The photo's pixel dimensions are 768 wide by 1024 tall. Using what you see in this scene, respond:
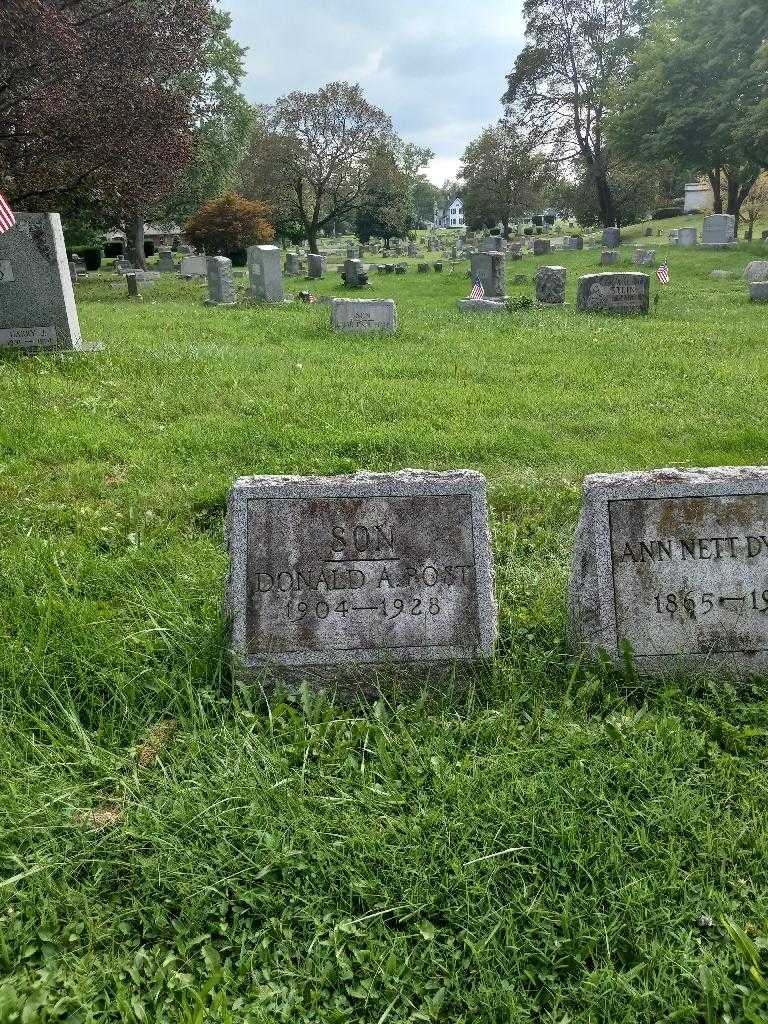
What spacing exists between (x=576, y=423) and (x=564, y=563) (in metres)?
2.73

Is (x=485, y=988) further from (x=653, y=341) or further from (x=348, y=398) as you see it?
(x=653, y=341)

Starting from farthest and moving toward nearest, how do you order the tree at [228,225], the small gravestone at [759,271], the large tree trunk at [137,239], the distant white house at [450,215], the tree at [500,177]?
the distant white house at [450,215] < the tree at [500,177] < the tree at [228,225] < the large tree trunk at [137,239] < the small gravestone at [759,271]

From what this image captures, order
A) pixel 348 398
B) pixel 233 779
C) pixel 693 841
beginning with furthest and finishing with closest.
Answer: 1. pixel 348 398
2. pixel 233 779
3. pixel 693 841

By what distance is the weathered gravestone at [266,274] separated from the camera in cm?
1739

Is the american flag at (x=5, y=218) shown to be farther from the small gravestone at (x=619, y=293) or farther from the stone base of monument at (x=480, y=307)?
the small gravestone at (x=619, y=293)

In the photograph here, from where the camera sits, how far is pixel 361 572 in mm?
2988

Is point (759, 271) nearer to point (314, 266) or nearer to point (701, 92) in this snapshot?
point (314, 266)

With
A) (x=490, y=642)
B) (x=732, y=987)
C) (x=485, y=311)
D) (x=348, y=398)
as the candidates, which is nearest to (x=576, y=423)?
(x=348, y=398)

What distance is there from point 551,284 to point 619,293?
101 inches

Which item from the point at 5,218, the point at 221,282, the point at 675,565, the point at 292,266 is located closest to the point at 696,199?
the point at 292,266

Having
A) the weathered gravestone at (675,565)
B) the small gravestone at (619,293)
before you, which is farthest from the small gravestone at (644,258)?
the weathered gravestone at (675,565)

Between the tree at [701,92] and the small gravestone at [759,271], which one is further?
the tree at [701,92]

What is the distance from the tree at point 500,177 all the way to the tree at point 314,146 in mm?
10200

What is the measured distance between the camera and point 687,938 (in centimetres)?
194
